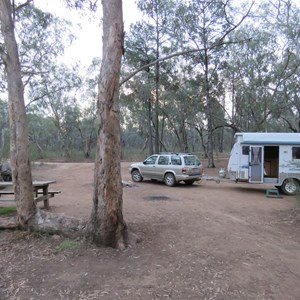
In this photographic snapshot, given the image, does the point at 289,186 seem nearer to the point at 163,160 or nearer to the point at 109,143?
the point at 163,160

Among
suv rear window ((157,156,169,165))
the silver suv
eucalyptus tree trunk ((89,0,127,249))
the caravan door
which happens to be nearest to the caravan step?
the caravan door

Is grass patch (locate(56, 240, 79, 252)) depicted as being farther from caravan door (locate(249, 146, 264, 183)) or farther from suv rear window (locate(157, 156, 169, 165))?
suv rear window (locate(157, 156, 169, 165))

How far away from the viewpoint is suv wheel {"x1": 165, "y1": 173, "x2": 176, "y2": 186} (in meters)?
15.8

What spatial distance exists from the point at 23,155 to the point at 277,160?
40.1 ft

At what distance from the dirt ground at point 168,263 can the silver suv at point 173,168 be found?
7303mm

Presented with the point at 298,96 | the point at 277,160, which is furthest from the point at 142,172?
the point at 298,96

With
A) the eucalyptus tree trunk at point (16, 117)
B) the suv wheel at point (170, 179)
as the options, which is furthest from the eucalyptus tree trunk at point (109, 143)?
the suv wheel at point (170, 179)

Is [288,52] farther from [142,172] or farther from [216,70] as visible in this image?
[142,172]

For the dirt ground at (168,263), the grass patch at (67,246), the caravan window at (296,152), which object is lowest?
the dirt ground at (168,263)

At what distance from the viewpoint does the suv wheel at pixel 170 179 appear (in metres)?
15.8

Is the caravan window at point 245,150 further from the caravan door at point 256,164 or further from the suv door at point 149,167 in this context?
the suv door at point 149,167

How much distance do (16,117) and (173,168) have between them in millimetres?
10513

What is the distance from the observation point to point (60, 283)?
4.30 meters

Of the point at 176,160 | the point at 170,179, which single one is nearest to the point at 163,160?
the point at 176,160
